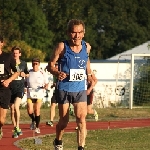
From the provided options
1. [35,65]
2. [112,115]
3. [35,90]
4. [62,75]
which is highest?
[35,65]

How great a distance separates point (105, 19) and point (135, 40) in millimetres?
6709

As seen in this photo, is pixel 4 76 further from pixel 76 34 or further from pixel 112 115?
pixel 112 115

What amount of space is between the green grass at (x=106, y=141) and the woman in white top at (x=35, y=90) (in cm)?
151

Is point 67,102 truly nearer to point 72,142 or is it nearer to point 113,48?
point 72,142

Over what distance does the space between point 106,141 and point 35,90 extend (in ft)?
12.0

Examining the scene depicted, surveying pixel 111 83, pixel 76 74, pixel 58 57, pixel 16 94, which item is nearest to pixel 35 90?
pixel 16 94

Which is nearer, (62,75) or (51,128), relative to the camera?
(62,75)

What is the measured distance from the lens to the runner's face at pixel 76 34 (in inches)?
445

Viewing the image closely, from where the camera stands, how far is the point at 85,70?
460 inches

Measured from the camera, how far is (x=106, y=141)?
15875 millimetres

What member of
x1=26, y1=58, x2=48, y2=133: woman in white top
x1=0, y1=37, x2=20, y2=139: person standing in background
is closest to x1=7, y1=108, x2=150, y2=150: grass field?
x1=0, y1=37, x2=20, y2=139: person standing in background

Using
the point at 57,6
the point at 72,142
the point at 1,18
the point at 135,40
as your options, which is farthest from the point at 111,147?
the point at 135,40

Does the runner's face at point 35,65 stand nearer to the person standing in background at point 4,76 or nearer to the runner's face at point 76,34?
the person standing in background at point 4,76

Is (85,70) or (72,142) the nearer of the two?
(85,70)
